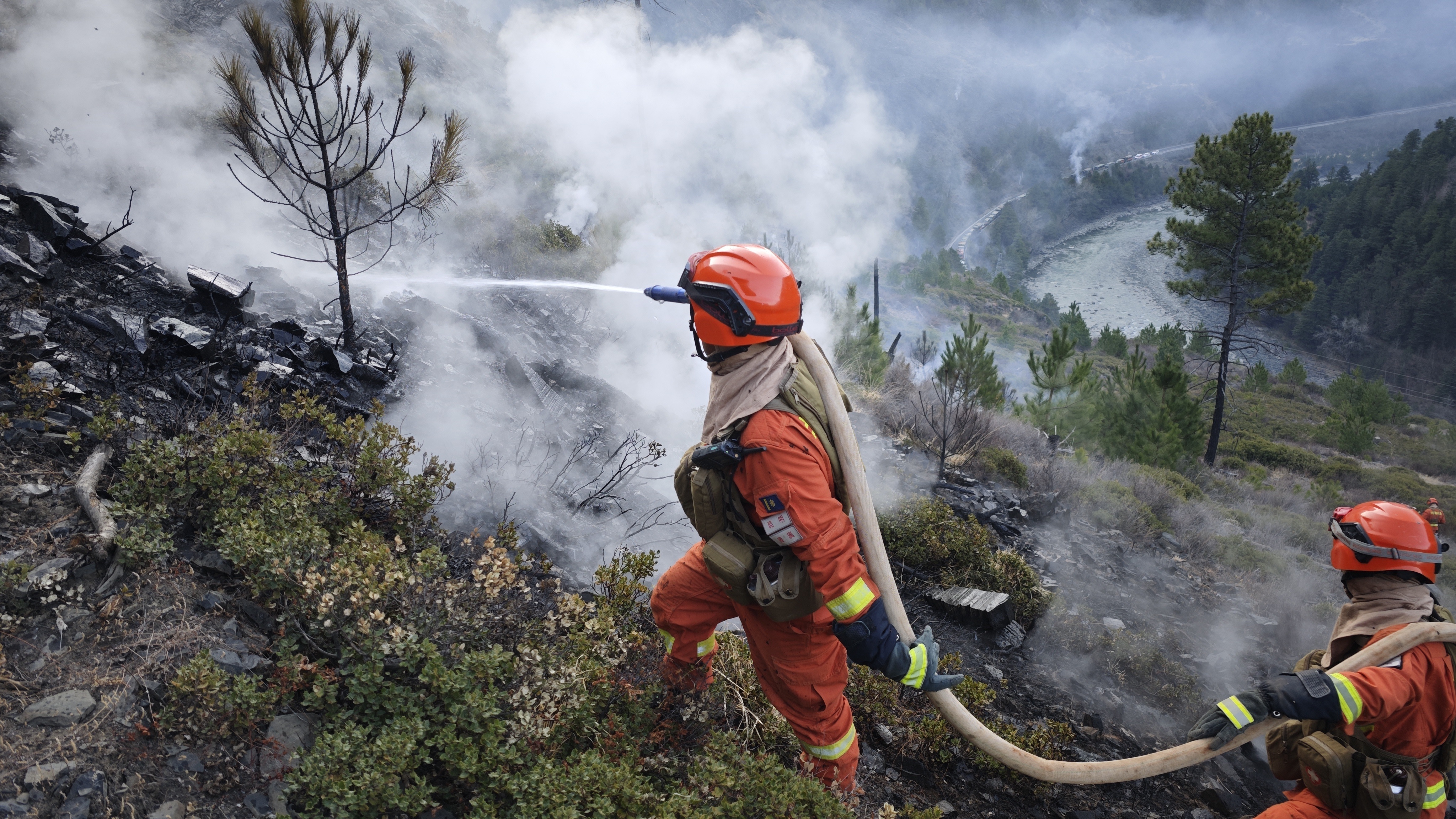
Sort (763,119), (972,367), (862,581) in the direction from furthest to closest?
(763,119), (972,367), (862,581)

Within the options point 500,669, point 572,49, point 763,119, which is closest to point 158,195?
point 500,669

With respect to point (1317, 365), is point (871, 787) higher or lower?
higher

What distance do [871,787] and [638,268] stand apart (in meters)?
10.6

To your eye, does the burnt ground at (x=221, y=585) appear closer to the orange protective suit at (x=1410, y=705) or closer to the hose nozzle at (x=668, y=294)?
the orange protective suit at (x=1410, y=705)

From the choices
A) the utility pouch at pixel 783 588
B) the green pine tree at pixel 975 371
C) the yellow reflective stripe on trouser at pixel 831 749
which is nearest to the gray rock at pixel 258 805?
the utility pouch at pixel 783 588

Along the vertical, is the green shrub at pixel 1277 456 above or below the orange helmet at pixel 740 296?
below

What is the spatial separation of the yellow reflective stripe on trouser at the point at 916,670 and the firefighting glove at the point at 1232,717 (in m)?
0.98

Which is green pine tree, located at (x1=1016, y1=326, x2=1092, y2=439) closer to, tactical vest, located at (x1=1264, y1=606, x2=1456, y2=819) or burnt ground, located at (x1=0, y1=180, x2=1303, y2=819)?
burnt ground, located at (x1=0, y1=180, x2=1303, y2=819)

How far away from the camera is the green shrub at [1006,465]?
27.5ft

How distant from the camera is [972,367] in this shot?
1111 cm

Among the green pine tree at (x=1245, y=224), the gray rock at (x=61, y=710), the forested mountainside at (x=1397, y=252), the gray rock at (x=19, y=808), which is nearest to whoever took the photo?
the gray rock at (x=19, y=808)

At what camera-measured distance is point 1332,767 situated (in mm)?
2371

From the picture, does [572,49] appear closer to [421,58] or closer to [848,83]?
[421,58]

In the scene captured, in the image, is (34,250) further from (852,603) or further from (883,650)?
(883,650)
